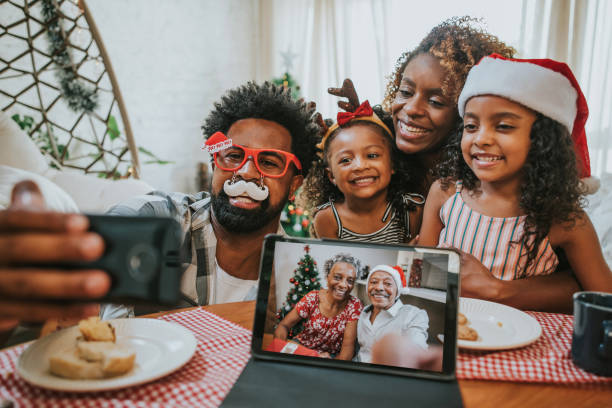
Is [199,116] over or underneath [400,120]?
over

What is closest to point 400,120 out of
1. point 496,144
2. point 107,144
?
point 496,144

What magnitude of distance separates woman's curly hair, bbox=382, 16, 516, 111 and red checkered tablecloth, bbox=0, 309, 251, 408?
901mm

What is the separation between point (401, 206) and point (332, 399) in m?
0.83

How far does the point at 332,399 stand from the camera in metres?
0.55

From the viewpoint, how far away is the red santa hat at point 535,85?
3.16ft

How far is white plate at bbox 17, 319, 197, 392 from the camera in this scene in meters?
0.52

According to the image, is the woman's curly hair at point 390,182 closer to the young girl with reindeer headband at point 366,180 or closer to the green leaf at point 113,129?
the young girl with reindeer headband at point 366,180

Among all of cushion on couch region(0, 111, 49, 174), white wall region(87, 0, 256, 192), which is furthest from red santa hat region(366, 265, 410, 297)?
white wall region(87, 0, 256, 192)

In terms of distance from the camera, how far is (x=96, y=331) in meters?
0.63

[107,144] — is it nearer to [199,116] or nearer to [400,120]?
[199,116]

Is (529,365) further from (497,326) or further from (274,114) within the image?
(274,114)

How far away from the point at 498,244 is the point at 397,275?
0.54 meters

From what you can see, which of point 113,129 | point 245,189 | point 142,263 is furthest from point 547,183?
point 113,129

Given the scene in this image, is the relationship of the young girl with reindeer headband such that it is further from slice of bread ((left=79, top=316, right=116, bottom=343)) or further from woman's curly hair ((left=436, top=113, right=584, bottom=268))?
slice of bread ((left=79, top=316, right=116, bottom=343))
